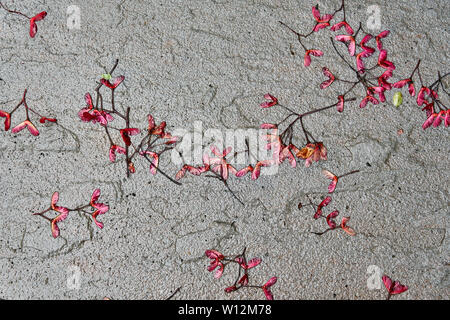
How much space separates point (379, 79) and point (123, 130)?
3.44 feet

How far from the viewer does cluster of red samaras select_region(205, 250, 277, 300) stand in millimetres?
1575

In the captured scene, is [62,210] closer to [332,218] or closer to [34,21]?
[34,21]

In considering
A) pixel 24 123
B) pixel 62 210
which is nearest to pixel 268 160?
pixel 62 210

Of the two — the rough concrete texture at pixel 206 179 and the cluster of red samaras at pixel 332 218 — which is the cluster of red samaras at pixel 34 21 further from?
the cluster of red samaras at pixel 332 218

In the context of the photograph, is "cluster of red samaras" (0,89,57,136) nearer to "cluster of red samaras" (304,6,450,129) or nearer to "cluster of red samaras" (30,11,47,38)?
"cluster of red samaras" (30,11,47,38)

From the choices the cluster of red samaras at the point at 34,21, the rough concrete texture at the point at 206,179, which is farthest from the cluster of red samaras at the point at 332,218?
the cluster of red samaras at the point at 34,21

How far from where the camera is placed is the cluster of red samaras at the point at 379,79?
1684 mm

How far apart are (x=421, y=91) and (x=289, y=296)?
97 centimetres

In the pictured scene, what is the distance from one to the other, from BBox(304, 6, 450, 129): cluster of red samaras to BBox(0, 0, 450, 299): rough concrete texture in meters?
0.04

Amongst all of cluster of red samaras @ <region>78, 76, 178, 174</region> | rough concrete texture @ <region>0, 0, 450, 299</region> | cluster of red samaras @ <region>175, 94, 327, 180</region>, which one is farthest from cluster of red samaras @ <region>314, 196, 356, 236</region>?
cluster of red samaras @ <region>78, 76, 178, 174</region>

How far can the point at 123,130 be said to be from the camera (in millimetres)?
1631

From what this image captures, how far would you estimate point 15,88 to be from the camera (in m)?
1.67

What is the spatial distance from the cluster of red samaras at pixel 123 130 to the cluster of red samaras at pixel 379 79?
647 millimetres

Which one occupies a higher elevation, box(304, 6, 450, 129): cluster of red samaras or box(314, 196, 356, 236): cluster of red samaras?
box(304, 6, 450, 129): cluster of red samaras
